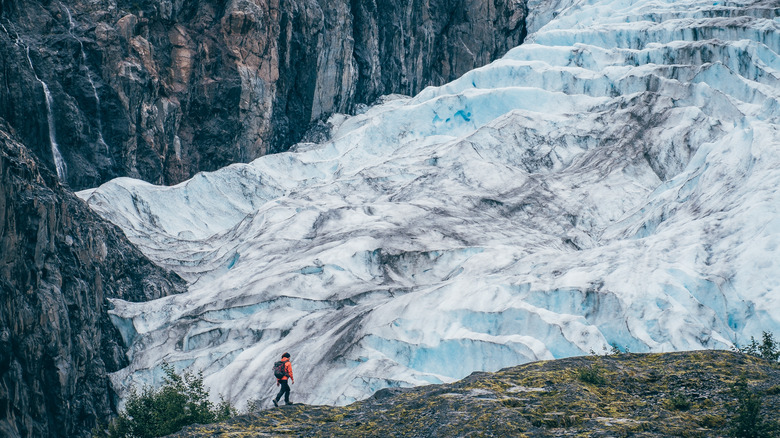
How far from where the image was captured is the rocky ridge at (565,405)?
480 inches

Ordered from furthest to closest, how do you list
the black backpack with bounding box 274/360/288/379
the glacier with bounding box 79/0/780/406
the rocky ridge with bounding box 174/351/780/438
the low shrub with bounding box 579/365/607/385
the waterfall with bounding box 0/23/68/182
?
the waterfall with bounding box 0/23/68/182
the glacier with bounding box 79/0/780/406
the black backpack with bounding box 274/360/288/379
the low shrub with bounding box 579/365/607/385
the rocky ridge with bounding box 174/351/780/438

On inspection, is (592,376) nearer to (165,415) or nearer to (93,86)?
(165,415)

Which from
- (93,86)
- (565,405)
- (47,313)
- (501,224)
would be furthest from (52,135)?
(565,405)

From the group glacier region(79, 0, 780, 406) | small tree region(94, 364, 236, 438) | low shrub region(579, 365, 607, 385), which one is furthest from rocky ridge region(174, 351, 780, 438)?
glacier region(79, 0, 780, 406)

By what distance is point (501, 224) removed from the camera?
128 feet

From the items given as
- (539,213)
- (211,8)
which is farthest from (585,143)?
(211,8)

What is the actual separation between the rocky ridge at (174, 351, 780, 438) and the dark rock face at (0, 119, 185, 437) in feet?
42.3

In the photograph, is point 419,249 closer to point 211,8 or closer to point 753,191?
point 753,191

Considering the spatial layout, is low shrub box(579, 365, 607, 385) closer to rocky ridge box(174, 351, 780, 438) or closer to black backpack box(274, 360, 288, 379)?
rocky ridge box(174, 351, 780, 438)

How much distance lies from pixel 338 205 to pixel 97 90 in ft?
47.8

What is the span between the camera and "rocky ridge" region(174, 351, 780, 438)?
1220 cm

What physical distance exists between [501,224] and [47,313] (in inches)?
764

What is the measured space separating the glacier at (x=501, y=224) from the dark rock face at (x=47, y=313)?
4.81 feet

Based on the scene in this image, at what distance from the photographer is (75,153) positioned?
150ft
